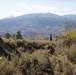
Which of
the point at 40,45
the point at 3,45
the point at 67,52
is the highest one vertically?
the point at 3,45

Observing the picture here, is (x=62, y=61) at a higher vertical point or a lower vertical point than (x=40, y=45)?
higher

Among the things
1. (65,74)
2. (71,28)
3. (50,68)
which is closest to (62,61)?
(50,68)

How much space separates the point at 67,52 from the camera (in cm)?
1423

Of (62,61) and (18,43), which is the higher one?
(62,61)

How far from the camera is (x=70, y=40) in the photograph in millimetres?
19875

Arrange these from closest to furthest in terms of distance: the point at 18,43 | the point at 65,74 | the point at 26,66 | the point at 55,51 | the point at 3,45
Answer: the point at 65,74, the point at 26,66, the point at 3,45, the point at 55,51, the point at 18,43

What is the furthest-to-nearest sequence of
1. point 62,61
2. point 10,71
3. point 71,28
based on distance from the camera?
point 71,28 → point 62,61 → point 10,71

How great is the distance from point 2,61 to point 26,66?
140 centimetres

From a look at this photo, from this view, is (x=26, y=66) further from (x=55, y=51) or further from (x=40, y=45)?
(x=40, y=45)

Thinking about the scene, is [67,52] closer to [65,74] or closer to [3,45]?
[3,45]

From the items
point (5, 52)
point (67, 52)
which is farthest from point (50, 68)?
point (67, 52)

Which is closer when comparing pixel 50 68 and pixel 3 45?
pixel 50 68

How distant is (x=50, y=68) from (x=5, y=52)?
7.21 feet

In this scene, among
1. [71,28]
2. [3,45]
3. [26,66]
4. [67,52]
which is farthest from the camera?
[71,28]
